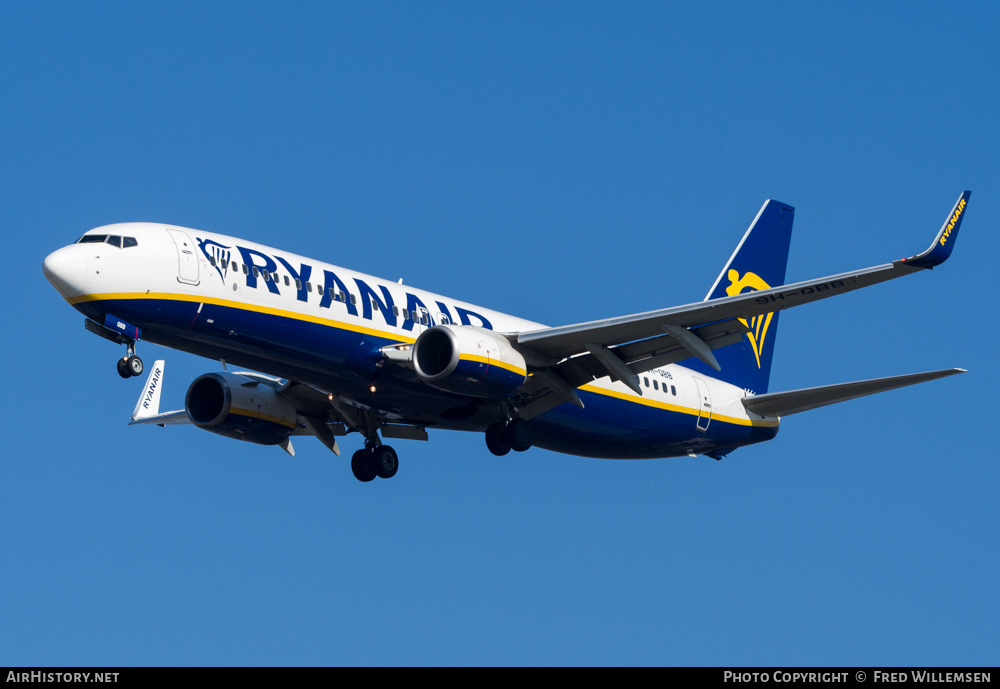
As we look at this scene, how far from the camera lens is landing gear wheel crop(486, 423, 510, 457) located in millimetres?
33594

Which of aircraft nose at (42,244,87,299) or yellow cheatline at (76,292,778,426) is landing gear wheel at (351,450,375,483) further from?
aircraft nose at (42,244,87,299)

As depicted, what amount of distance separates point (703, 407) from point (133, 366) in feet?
57.4

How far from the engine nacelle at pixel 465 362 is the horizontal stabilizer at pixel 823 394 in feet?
30.3

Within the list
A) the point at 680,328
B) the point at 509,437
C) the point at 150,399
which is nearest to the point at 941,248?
the point at 680,328

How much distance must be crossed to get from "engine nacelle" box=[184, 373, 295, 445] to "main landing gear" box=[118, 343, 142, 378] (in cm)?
752

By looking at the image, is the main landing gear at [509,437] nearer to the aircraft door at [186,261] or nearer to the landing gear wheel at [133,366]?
the aircraft door at [186,261]

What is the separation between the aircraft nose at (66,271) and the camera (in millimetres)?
27750

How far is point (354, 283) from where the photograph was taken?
103ft

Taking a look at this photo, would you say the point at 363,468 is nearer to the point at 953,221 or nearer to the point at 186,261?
the point at 186,261

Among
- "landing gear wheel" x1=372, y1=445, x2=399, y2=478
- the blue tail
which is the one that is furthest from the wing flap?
the blue tail

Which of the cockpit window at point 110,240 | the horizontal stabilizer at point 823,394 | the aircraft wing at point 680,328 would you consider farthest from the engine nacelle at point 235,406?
the horizontal stabilizer at point 823,394

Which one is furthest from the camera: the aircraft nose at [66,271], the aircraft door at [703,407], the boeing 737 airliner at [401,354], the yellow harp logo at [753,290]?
the yellow harp logo at [753,290]

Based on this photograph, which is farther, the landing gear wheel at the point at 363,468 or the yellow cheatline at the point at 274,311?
the landing gear wheel at the point at 363,468
